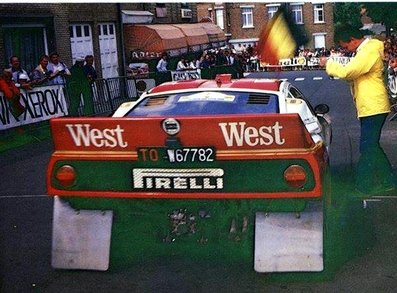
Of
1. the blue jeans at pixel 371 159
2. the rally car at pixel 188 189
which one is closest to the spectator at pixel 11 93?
the rally car at pixel 188 189

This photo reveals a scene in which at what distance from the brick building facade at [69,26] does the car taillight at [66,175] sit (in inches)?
20.3

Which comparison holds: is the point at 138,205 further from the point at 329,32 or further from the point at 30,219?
the point at 329,32

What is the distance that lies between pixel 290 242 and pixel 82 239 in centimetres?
90

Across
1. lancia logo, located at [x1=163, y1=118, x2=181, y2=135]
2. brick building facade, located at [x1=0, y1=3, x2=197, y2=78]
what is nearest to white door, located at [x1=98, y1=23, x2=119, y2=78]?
brick building facade, located at [x1=0, y1=3, x2=197, y2=78]

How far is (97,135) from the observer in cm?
286

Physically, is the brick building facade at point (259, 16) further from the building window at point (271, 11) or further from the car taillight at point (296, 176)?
the car taillight at point (296, 176)

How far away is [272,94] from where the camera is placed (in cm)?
356

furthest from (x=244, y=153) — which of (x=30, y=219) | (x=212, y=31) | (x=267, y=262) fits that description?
(x=30, y=219)

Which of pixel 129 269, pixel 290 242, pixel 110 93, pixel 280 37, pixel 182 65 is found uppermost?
pixel 280 37

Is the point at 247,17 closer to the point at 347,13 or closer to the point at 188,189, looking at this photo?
the point at 347,13

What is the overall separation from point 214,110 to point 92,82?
61 cm

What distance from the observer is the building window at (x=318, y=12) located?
116 inches

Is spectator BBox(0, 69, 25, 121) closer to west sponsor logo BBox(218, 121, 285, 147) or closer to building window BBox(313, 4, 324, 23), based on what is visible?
west sponsor logo BBox(218, 121, 285, 147)

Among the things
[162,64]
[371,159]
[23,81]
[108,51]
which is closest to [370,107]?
[371,159]
